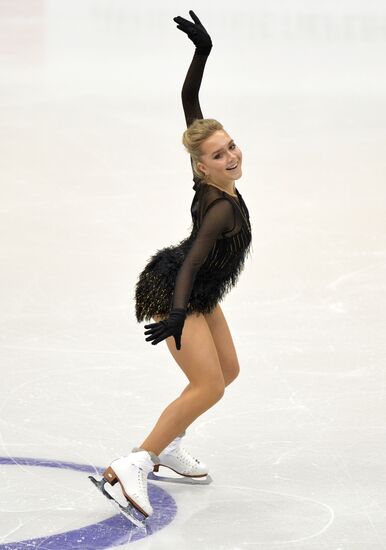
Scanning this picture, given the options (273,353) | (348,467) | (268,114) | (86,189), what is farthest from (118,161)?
(348,467)

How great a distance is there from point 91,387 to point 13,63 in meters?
7.17

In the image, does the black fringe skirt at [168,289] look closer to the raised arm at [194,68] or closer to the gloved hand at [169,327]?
the gloved hand at [169,327]

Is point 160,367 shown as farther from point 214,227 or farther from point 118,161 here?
point 118,161

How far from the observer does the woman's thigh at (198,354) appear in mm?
3906

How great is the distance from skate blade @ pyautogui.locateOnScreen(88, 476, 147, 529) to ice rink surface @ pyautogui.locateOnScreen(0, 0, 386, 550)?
5 cm

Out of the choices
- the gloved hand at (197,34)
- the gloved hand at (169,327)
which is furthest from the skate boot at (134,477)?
the gloved hand at (197,34)

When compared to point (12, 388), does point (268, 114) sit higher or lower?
higher

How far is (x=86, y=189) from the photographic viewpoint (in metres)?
7.79

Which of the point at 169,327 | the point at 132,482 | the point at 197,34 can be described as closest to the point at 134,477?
the point at 132,482

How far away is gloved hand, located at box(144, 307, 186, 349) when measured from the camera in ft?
11.8

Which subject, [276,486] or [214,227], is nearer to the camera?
[214,227]

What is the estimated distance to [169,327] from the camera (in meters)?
3.61

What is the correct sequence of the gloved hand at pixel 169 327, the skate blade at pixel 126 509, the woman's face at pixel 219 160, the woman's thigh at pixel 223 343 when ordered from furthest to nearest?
the woman's thigh at pixel 223 343 < the woman's face at pixel 219 160 < the skate blade at pixel 126 509 < the gloved hand at pixel 169 327

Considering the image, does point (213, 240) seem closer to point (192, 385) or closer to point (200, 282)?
point (200, 282)
